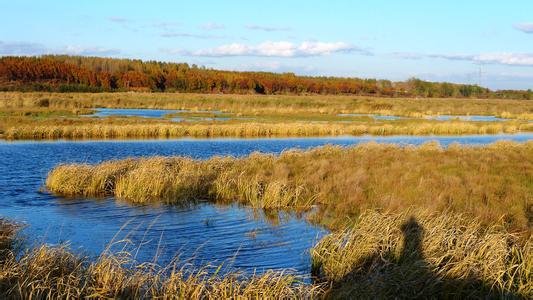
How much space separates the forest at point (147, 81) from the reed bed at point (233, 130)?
223ft

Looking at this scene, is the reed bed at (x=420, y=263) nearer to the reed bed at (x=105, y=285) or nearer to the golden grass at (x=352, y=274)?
the golden grass at (x=352, y=274)

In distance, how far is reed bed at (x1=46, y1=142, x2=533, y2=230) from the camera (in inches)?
557

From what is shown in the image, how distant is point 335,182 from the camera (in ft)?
57.4

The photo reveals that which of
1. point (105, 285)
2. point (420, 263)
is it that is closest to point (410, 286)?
point (420, 263)

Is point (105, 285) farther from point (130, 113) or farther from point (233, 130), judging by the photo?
point (130, 113)

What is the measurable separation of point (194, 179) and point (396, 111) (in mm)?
55342

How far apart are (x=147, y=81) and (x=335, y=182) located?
381ft

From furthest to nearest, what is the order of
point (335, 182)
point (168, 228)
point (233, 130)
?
point (233, 130), point (335, 182), point (168, 228)

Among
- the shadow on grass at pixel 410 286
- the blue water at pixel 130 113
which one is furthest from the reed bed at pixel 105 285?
the blue water at pixel 130 113

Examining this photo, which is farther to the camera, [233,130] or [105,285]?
[233,130]

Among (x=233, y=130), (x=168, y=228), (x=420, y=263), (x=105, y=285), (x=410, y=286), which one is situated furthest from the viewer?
(x=233, y=130)

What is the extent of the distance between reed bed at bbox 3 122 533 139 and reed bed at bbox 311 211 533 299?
28.6m

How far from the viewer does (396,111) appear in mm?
70000

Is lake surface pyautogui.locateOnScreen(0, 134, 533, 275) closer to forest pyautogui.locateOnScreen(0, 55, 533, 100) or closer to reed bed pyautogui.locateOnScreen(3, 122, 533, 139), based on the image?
reed bed pyautogui.locateOnScreen(3, 122, 533, 139)
